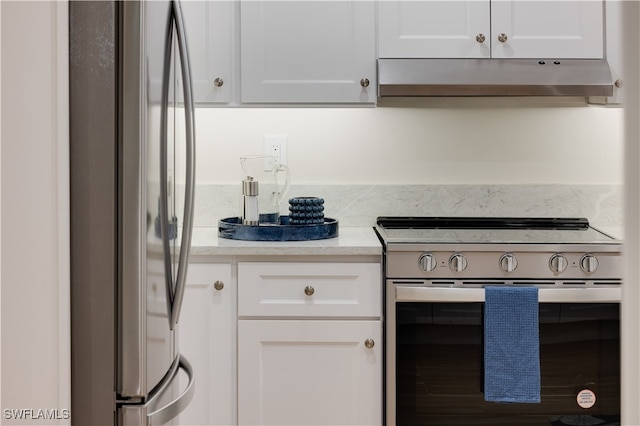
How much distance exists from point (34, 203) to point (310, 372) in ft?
4.45

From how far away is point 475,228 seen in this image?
2.97m

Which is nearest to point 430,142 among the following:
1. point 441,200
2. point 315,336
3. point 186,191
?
point 441,200

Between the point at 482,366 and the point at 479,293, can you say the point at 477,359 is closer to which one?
the point at 482,366

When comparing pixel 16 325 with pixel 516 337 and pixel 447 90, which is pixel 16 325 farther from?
pixel 447 90

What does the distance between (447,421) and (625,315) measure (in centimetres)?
185

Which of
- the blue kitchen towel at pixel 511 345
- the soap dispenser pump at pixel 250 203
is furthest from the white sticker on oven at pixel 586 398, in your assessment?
the soap dispenser pump at pixel 250 203

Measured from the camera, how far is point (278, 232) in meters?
2.60

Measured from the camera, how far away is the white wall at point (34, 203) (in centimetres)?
129

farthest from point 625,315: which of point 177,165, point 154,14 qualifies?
point 177,165

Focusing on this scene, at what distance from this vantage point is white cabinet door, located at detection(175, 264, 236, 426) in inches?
97.3

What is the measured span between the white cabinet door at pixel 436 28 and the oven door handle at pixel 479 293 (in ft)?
2.79

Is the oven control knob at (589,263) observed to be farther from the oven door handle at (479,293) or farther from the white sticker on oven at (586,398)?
the white sticker on oven at (586,398)

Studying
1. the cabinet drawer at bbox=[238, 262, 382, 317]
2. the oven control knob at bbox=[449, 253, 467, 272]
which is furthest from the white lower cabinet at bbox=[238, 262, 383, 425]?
the oven control knob at bbox=[449, 253, 467, 272]

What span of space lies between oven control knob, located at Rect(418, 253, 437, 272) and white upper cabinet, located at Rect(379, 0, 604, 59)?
0.75 meters
